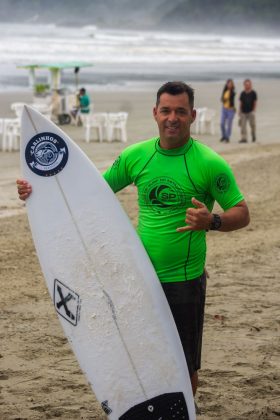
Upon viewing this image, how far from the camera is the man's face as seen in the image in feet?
13.7

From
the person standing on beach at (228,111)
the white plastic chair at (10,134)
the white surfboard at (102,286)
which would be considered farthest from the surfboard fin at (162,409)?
the person standing on beach at (228,111)

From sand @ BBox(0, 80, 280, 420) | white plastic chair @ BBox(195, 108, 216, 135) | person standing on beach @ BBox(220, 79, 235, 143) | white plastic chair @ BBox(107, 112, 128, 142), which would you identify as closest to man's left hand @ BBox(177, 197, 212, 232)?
sand @ BBox(0, 80, 280, 420)

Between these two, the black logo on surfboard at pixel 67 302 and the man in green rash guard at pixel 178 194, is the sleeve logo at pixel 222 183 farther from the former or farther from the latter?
the black logo on surfboard at pixel 67 302

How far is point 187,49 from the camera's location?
66.1 metres

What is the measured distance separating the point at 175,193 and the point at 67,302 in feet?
2.77

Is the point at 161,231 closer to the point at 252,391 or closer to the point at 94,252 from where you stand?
the point at 94,252

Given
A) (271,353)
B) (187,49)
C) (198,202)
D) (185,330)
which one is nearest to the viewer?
(198,202)

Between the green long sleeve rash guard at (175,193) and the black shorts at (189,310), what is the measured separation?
0.04 m

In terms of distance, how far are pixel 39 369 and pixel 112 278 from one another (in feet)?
4.47

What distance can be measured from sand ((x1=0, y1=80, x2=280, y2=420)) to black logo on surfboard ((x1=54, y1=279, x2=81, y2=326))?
0.64 meters

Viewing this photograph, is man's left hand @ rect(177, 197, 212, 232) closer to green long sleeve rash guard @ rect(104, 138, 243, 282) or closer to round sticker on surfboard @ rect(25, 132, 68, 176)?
green long sleeve rash guard @ rect(104, 138, 243, 282)

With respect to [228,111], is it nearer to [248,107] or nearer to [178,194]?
[248,107]

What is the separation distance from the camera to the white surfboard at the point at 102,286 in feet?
14.3

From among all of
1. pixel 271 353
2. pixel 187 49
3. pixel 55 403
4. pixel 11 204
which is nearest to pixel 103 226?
pixel 55 403
